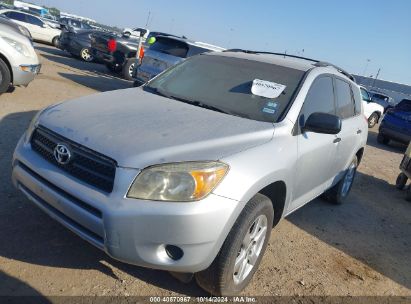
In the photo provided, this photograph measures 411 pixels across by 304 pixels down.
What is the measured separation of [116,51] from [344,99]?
10269 millimetres

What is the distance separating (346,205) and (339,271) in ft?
7.12

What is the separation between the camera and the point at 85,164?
256 centimetres

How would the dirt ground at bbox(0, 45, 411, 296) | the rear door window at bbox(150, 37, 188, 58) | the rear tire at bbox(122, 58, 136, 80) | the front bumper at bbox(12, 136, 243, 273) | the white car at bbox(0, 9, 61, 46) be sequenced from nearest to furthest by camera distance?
the front bumper at bbox(12, 136, 243, 273) → the dirt ground at bbox(0, 45, 411, 296) → the rear door window at bbox(150, 37, 188, 58) → the rear tire at bbox(122, 58, 136, 80) → the white car at bbox(0, 9, 61, 46)

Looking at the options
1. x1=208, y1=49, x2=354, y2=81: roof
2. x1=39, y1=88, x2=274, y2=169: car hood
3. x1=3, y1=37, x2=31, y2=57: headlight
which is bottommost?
x1=3, y1=37, x2=31, y2=57: headlight

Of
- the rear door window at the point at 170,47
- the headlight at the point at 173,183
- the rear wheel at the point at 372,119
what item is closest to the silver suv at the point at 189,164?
the headlight at the point at 173,183

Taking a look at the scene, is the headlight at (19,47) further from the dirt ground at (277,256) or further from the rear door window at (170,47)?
the rear door window at (170,47)

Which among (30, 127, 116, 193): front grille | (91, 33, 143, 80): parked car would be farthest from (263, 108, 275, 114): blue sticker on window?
(91, 33, 143, 80): parked car

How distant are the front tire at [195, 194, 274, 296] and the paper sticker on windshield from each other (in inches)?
40.9

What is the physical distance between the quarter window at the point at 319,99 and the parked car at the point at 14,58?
17.9ft

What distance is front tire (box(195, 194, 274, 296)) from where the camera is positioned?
265 centimetres

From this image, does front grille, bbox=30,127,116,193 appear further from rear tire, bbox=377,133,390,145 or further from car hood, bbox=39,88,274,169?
rear tire, bbox=377,133,390,145

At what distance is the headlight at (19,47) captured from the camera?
22.7ft

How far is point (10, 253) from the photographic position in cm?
299

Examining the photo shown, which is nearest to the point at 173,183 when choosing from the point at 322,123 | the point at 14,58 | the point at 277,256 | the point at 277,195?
the point at 277,195
